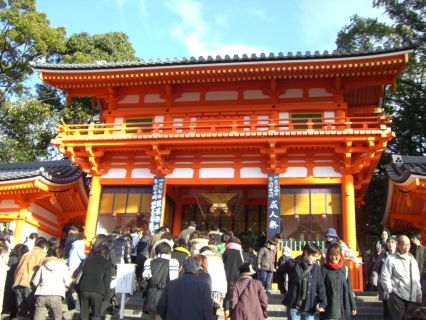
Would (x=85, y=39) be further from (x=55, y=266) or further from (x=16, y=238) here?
(x=55, y=266)

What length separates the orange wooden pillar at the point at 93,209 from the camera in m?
15.5

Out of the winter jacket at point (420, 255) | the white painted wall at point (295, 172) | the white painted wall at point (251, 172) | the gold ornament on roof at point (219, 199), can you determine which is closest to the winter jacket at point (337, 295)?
the winter jacket at point (420, 255)

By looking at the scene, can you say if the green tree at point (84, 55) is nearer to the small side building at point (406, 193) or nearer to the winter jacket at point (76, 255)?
the small side building at point (406, 193)

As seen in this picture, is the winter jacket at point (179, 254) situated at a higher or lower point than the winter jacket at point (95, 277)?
higher

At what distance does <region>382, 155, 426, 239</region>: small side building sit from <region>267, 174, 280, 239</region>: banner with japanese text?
3671 mm

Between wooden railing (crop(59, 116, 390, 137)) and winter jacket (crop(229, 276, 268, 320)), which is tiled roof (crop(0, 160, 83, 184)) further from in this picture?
winter jacket (crop(229, 276, 268, 320))

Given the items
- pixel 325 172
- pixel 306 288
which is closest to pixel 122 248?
pixel 306 288

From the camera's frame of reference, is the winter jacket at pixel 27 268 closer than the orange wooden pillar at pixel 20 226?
Yes

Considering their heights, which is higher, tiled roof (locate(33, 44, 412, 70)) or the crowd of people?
tiled roof (locate(33, 44, 412, 70))

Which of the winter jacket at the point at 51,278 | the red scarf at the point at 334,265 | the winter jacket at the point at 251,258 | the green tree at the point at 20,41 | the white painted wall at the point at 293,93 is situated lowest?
the winter jacket at the point at 51,278

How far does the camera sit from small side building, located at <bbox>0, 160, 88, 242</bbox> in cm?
1556

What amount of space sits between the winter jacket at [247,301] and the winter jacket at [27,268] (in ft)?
12.9

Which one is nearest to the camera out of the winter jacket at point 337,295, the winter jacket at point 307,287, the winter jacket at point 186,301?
the winter jacket at point 186,301

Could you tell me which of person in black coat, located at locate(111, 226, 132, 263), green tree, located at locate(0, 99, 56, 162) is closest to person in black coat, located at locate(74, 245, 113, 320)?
person in black coat, located at locate(111, 226, 132, 263)
